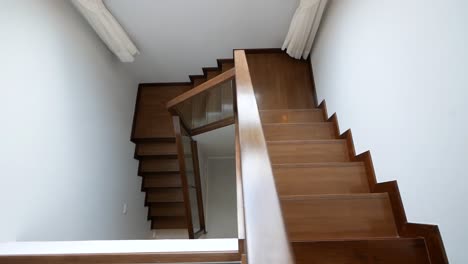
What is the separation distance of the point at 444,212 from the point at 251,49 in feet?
9.17

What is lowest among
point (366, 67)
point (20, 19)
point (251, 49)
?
point (366, 67)

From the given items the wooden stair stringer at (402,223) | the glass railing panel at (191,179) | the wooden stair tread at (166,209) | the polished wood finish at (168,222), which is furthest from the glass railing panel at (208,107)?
the polished wood finish at (168,222)

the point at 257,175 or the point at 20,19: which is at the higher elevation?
the point at 20,19

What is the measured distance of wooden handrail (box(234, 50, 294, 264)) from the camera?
325 millimetres

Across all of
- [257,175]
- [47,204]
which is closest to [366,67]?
[257,175]

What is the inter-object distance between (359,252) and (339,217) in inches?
10.2

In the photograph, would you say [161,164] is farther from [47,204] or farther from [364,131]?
[364,131]

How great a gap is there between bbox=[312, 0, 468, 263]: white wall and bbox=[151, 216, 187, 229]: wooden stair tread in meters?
2.82

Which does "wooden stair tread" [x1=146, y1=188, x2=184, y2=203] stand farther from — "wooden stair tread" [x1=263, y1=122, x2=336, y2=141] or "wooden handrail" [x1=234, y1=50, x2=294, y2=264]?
"wooden handrail" [x1=234, y1=50, x2=294, y2=264]

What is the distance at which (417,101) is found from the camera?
1147mm

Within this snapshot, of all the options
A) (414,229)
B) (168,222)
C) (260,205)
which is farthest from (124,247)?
(168,222)

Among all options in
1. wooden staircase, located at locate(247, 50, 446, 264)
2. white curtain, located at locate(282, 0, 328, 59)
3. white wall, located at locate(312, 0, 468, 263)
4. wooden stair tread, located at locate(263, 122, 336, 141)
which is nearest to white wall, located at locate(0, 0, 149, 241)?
wooden staircase, located at locate(247, 50, 446, 264)

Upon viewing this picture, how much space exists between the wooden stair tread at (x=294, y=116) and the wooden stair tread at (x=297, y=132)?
1.11 ft

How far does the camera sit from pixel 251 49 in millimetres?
3252
